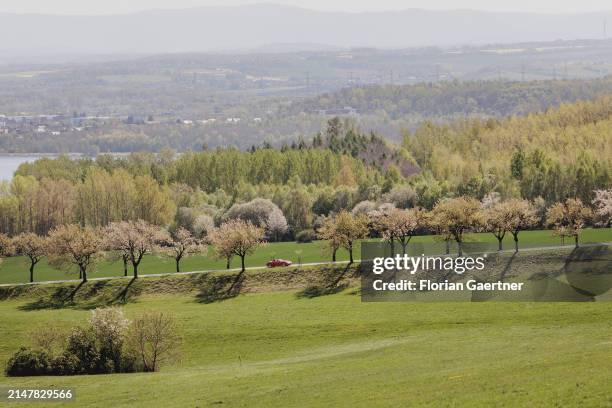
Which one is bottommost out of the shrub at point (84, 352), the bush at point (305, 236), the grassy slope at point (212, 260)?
the bush at point (305, 236)

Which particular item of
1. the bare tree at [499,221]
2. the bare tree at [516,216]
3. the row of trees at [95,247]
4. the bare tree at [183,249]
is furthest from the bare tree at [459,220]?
the row of trees at [95,247]

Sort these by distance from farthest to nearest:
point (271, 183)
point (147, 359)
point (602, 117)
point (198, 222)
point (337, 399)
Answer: point (602, 117) < point (271, 183) < point (198, 222) < point (147, 359) < point (337, 399)

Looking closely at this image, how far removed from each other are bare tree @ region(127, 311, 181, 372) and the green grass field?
1.13m

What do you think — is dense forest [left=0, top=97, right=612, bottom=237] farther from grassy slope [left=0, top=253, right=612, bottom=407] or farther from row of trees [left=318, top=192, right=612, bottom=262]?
grassy slope [left=0, top=253, right=612, bottom=407]

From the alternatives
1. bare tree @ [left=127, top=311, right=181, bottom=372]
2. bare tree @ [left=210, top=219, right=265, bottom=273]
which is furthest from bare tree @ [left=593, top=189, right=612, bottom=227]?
bare tree @ [left=127, top=311, right=181, bottom=372]

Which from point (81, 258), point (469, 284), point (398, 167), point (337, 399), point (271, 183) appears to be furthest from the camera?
point (398, 167)

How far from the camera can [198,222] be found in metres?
128

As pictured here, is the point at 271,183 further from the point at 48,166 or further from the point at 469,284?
the point at 469,284

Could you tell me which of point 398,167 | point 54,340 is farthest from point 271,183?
point 54,340

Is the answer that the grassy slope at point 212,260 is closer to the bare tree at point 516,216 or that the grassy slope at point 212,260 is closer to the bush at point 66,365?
the bare tree at point 516,216

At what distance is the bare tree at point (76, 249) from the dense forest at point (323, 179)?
93.8 ft

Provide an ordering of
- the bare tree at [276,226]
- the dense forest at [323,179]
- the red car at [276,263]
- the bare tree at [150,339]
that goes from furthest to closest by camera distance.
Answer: the dense forest at [323,179] < the bare tree at [276,226] < the red car at [276,263] < the bare tree at [150,339]

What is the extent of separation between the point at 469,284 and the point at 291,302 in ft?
42.9

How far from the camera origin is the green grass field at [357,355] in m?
45.5
